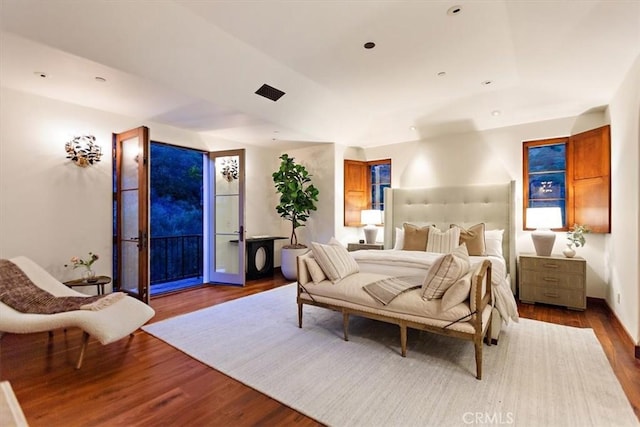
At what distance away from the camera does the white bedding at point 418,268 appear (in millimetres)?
2895

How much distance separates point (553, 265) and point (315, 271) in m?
3.22

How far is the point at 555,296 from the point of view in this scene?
13.1 feet

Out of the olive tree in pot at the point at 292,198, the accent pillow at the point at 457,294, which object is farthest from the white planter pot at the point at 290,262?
the accent pillow at the point at 457,294

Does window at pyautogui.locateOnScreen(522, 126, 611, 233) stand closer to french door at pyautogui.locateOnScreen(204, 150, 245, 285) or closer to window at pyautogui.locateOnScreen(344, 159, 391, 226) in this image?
window at pyautogui.locateOnScreen(344, 159, 391, 226)

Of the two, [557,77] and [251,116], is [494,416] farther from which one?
[251,116]

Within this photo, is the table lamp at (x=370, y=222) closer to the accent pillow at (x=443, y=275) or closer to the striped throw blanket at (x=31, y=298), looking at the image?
the accent pillow at (x=443, y=275)

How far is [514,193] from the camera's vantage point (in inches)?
180

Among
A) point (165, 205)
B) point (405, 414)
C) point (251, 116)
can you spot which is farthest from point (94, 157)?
point (405, 414)

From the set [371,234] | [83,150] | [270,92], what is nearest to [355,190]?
[371,234]

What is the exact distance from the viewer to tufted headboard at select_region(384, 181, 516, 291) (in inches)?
181

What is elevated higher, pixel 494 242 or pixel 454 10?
pixel 454 10

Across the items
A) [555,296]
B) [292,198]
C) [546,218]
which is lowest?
[555,296]

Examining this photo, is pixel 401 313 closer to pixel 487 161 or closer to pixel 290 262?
pixel 290 262

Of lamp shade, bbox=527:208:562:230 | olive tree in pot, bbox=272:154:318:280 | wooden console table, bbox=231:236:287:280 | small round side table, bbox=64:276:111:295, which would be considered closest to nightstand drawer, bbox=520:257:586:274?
lamp shade, bbox=527:208:562:230
